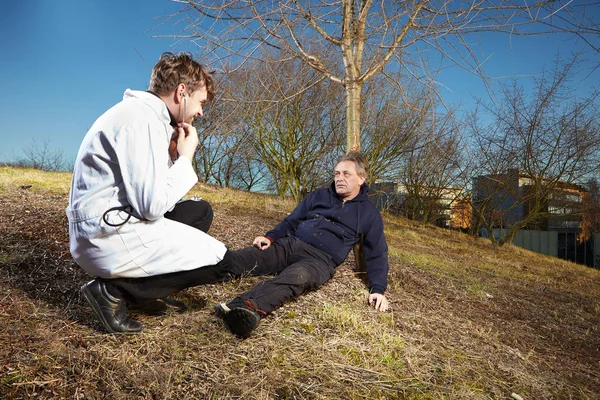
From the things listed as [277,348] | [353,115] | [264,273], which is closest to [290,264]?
[264,273]

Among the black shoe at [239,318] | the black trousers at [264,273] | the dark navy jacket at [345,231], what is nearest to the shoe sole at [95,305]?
the black trousers at [264,273]

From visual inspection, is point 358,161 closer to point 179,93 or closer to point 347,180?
point 347,180

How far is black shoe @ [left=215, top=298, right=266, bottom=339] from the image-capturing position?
2496 mm

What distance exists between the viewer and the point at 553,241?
19.9 m

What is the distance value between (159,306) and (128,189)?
1.03 meters

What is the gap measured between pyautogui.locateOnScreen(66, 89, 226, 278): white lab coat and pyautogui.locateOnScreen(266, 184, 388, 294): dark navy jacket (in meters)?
1.60

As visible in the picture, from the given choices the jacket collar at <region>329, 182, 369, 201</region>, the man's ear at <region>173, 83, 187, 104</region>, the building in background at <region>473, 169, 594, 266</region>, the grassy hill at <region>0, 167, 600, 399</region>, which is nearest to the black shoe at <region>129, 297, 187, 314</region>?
the grassy hill at <region>0, 167, 600, 399</region>

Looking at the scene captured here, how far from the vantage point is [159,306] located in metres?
2.80

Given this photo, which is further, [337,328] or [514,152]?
[514,152]

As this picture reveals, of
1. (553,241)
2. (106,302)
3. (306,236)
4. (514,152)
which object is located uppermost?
(514,152)

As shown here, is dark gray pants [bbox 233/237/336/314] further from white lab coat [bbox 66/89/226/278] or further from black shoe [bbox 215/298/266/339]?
white lab coat [bbox 66/89/226/278]

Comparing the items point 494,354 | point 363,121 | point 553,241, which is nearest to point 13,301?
point 494,354

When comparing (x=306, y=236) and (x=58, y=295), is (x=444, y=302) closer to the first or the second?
(x=306, y=236)

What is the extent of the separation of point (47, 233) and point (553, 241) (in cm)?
2132
